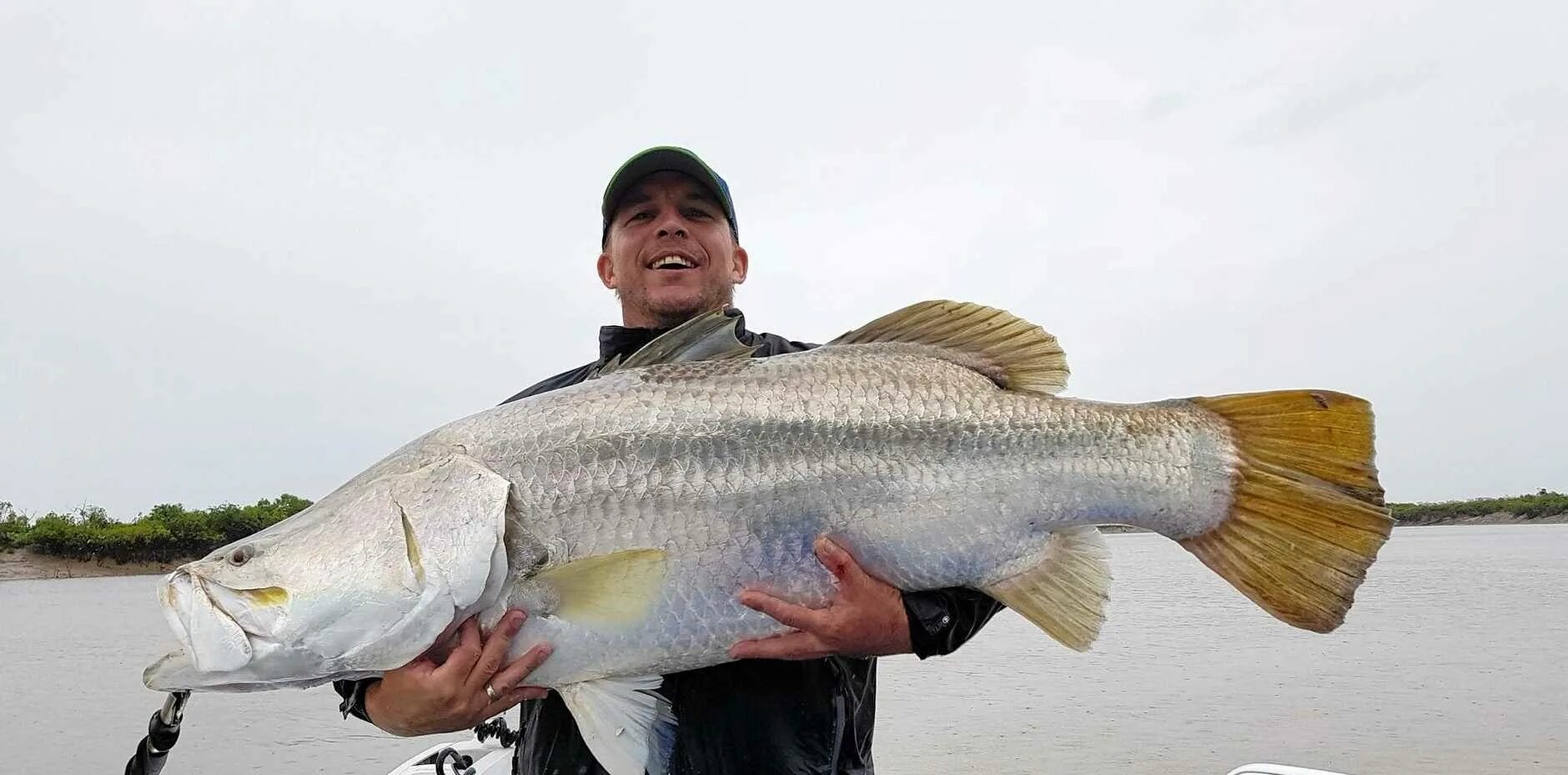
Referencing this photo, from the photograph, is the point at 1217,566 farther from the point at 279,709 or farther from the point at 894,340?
the point at 279,709

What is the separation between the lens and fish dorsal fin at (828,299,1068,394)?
294 centimetres

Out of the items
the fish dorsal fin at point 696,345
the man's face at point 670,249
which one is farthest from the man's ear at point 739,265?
the fish dorsal fin at point 696,345

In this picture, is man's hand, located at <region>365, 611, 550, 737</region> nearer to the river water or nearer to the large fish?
the large fish

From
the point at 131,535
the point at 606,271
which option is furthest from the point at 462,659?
the point at 131,535

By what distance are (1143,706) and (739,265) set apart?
46.9 feet

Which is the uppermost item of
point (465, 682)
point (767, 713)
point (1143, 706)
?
point (465, 682)

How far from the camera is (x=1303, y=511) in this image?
2.65m

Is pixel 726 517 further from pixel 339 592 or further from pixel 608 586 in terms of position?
pixel 339 592

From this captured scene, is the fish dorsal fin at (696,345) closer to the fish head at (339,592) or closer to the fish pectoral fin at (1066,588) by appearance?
the fish head at (339,592)

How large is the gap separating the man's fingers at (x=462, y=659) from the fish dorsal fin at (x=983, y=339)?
4.49ft

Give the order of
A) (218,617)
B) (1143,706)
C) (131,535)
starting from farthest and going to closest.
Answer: (131,535) < (1143,706) < (218,617)

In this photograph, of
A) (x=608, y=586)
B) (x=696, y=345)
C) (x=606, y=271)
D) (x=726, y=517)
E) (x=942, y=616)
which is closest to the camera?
(x=608, y=586)

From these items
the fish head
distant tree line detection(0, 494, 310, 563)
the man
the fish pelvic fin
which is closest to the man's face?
the man

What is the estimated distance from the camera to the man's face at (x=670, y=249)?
372cm
